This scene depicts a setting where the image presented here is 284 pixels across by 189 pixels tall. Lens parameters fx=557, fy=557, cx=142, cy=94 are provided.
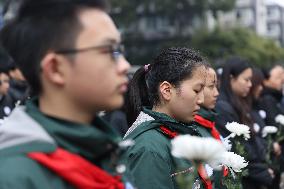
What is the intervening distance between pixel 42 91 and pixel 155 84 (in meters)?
1.56

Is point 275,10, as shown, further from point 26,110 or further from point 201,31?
point 26,110

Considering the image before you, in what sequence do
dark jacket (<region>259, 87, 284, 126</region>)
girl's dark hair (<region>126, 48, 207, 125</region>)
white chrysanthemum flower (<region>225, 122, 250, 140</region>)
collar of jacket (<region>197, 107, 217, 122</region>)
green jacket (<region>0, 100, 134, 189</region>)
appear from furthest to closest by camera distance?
dark jacket (<region>259, 87, 284, 126</region>) < collar of jacket (<region>197, 107, 217, 122</region>) < white chrysanthemum flower (<region>225, 122, 250, 140</region>) < girl's dark hair (<region>126, 48, 207, 125</region>) < green jacket (<region>0, 100, 134, 189</region>)

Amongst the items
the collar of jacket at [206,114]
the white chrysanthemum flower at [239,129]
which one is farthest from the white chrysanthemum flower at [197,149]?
the collar of jacket at [206,114]

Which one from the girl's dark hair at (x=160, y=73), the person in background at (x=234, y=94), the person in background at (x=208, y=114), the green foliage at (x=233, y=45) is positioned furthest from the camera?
the green foliage at (x=233, y=45)

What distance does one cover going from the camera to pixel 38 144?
1715 mm

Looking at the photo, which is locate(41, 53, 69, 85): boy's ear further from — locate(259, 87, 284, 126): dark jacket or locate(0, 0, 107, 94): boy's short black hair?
locate(259, 87, 284, 126): dark jacket

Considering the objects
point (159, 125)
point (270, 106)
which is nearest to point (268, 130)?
point (270, 106)

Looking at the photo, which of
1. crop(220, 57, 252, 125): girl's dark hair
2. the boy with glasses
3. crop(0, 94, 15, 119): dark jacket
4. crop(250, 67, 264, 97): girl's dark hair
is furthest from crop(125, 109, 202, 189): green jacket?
crop(250, 67, 264, 97): girl's dark hair

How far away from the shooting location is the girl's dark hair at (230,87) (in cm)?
534

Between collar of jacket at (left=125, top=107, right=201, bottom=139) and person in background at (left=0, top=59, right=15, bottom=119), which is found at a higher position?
collar of jacket at (left=125, top=107, right=201, bottom=139)

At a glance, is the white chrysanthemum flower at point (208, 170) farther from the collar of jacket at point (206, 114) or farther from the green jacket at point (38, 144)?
the green jacket at point (38, 144)

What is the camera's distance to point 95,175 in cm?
174

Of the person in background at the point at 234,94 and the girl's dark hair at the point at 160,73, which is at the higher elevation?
the girl's dark hair at the point at 160,73

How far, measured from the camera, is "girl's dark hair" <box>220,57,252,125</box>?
5344 mm
